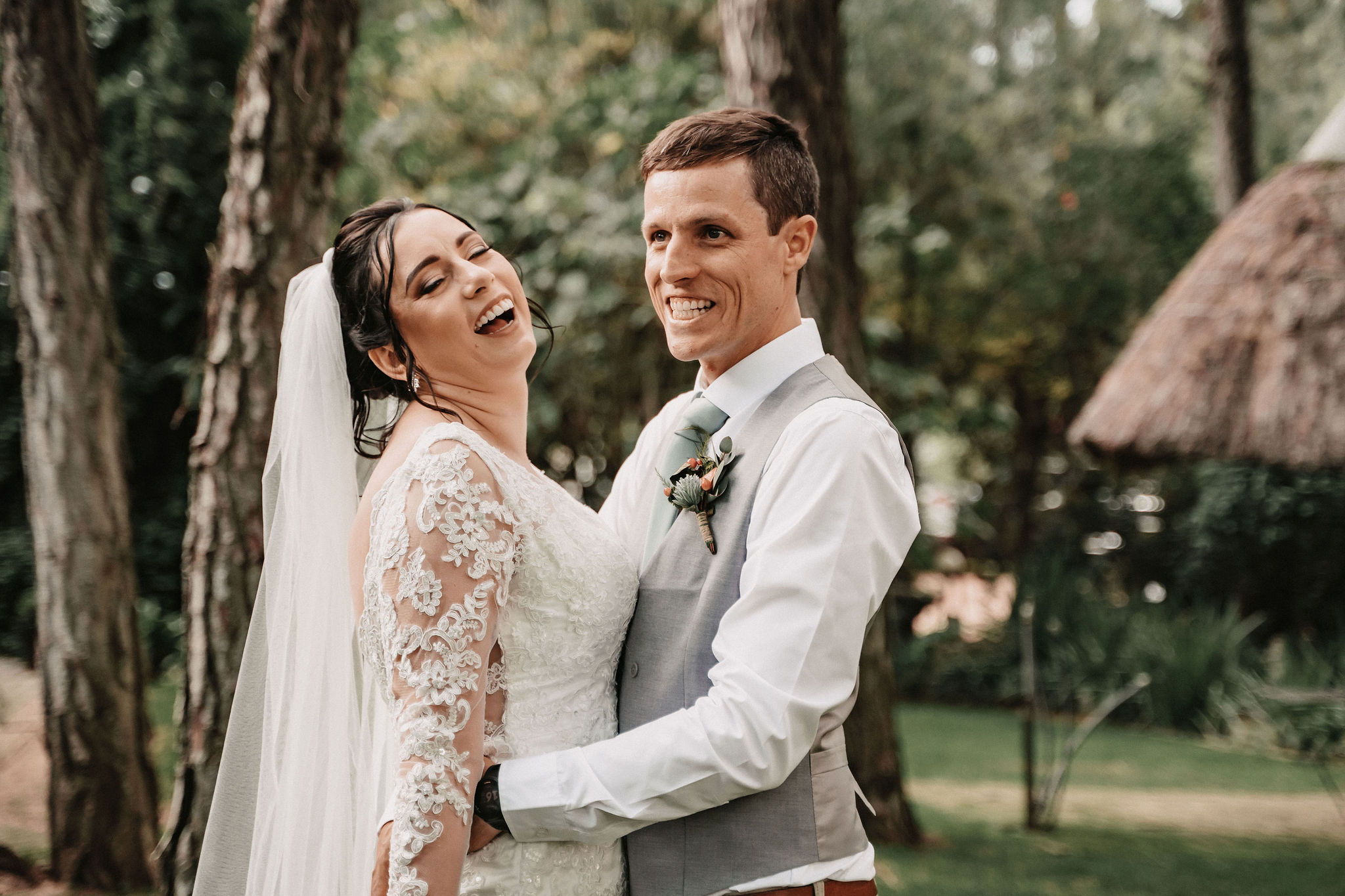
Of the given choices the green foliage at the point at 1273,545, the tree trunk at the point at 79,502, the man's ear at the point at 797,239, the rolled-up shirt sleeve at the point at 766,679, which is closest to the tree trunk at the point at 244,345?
the tree trunk at the point at 79,502

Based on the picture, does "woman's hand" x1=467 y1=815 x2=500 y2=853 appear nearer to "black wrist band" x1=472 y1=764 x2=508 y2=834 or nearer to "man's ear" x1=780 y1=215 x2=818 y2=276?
"black wrist band" x1=472 y1=764 x2=508 y2=834

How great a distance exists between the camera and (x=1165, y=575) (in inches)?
443

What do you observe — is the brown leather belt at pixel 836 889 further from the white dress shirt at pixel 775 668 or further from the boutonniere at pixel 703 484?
the boutonniere at pixel 703 484

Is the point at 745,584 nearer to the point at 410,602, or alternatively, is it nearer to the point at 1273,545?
the point at 410,602

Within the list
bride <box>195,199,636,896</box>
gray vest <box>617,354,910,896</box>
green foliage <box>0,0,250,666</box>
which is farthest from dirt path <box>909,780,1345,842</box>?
green foliage <box>0,0,250,666</box>

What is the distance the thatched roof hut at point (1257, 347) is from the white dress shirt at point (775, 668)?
184 inches

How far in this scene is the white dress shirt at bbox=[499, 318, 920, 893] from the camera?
165 cm

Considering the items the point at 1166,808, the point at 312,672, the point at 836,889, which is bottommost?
the point at 1166,808

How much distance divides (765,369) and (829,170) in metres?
2.67

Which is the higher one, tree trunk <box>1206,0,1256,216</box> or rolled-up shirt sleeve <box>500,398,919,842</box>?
tree trunk <box>1206,0,1256,216</box>

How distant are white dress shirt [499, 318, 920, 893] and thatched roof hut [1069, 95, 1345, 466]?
4.67 metres

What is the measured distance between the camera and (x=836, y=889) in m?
1.78

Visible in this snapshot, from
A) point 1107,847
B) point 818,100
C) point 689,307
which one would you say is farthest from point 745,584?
point 1107,847

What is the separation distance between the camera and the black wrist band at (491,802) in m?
1.72
